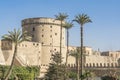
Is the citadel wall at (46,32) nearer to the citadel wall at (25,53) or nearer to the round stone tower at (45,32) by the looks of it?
the round stone tower at (45,32)

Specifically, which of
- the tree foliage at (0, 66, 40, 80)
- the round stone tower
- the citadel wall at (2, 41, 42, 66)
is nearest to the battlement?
the round stone tower

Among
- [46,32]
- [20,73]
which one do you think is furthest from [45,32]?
[20,73]

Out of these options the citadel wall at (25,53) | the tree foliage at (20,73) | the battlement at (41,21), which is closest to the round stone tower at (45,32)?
the battlement at (41,21)

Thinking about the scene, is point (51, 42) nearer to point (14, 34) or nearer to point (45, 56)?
point (45, 56)

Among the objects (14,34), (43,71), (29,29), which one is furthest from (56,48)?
(14,34)

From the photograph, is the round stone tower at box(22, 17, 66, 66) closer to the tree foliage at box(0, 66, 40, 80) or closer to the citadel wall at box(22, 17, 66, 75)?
the citadel wall at box(22, 17, 66, 75)

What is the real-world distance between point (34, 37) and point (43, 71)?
622 inches

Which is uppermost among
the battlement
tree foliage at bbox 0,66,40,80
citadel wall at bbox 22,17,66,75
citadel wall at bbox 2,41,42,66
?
the battlement

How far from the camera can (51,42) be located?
8500cm

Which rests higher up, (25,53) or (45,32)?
(45,32)

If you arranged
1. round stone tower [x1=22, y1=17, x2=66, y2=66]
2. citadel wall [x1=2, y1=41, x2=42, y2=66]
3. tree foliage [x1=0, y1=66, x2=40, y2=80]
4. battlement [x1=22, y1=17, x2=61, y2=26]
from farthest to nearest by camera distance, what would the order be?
battlement [x1=22, y1=17, x2=61, y2=26] → round stone tower [x1=22, y1=17, x2=66, y2=66] → citadel wall [x1=2, y1=41, x2=42, y2=66] → tree foliage [x1=0, y1=66, x2=40, y2=80]

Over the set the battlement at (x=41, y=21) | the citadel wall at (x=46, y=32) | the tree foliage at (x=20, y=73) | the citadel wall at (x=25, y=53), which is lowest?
the tree foliage at (x=20, y=73)

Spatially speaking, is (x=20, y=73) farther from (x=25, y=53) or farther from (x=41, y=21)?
(x=41, y=21)

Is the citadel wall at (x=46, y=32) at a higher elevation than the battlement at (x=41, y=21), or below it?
below
